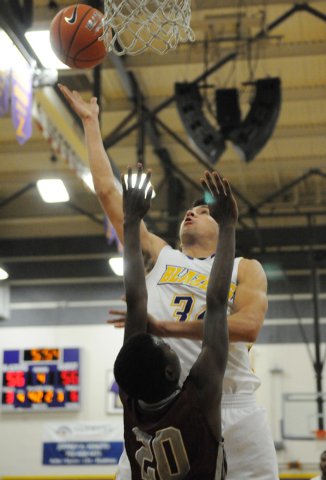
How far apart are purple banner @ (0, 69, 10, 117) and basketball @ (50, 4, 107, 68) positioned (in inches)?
54.5

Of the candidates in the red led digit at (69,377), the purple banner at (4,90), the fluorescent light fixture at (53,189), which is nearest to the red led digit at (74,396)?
the red led digit at (69,377)

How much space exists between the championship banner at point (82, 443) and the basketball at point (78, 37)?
10.7 metres

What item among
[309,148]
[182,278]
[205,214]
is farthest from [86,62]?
[309,148]

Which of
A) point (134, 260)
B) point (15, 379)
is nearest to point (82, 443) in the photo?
point (15, 379)

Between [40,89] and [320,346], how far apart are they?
9218 millimetres

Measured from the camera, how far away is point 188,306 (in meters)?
2.81

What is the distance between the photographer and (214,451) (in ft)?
7.25

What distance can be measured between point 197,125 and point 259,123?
30.1 inches

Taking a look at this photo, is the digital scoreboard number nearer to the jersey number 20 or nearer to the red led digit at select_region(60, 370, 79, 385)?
the red led digit at select_region(60, 370, 79, 385)

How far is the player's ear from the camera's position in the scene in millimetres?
2164

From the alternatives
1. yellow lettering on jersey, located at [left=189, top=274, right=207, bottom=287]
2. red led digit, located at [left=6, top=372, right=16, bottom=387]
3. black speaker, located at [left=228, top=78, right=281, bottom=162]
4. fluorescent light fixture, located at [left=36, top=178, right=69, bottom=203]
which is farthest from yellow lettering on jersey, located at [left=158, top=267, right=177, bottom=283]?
red led digit, located at [left=6, top=372, right=16, bottom=387]

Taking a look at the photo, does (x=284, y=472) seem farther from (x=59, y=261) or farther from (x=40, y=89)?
(x=40, y=89)

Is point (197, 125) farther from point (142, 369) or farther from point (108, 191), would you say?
point (142, 369)

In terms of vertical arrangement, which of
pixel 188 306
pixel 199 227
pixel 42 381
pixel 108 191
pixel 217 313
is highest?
pixel 108 191
